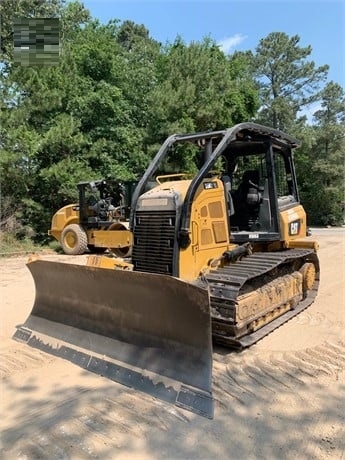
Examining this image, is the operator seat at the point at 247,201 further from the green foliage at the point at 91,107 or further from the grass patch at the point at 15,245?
the grass patch at the point at 15,245

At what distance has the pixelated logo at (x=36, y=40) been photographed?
3.99 metres

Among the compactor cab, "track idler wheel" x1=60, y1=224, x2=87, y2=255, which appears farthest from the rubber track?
"track idler wheel" x1=60, y1=224, x2=87, y2=255

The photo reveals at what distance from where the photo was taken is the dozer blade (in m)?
3.27

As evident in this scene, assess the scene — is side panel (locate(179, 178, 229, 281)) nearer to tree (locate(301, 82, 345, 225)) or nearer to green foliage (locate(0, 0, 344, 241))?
green foliage (locate(0, 0, 344, 241))

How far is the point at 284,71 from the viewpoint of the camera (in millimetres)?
33625

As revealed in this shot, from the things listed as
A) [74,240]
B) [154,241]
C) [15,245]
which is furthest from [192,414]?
[15,245]

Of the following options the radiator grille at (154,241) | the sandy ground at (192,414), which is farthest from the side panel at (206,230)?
the sandy ground at (192,414)

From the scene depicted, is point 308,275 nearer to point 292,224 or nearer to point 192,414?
point 292,224

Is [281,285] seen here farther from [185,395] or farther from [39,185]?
[39,185]

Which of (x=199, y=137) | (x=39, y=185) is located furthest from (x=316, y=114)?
(x=199, y=137)

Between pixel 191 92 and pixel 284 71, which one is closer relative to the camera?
pixel 191 92

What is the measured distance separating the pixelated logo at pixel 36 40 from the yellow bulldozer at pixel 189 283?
1.61 metres

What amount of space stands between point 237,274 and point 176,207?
896 millimetres

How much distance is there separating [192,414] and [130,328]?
1.10 metres
